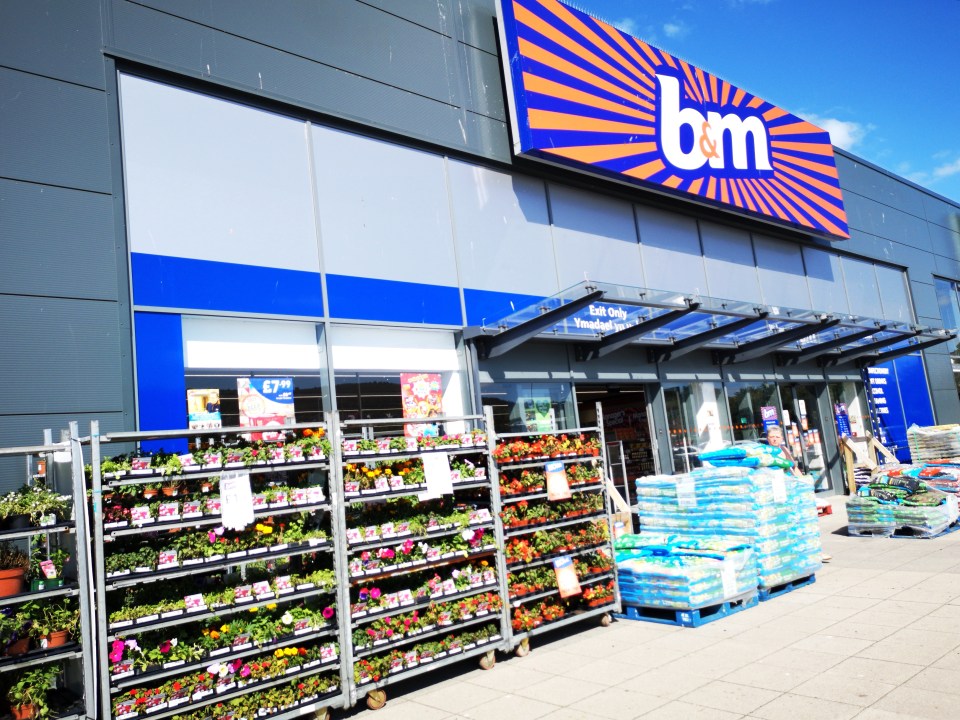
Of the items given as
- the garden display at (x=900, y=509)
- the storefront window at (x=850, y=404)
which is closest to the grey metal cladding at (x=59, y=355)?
the garden display at (x=900, y=509)

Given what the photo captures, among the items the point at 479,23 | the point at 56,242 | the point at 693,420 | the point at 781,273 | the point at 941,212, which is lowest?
the point at 693,420

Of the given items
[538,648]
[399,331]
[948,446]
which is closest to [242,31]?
[399,331]

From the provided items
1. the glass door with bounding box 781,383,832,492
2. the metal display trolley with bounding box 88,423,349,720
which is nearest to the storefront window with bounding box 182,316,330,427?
the metal display trolley with bounding box 88,423,349,720

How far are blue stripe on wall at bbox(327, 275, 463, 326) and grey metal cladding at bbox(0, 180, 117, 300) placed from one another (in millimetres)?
2443

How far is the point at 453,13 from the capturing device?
10.5 meters

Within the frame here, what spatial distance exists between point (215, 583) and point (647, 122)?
10.3m

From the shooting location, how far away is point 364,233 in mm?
8977

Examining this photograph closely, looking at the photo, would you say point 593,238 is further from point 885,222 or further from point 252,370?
point 885,222

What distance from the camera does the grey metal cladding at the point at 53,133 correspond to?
21.8 feet

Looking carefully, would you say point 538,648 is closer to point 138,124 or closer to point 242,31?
point 138,124

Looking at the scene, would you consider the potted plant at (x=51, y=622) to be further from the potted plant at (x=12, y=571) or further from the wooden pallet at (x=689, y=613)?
the wooden pallet at (x=689, y=613)

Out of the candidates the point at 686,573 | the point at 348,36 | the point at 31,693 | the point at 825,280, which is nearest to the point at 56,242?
the point at 31,693

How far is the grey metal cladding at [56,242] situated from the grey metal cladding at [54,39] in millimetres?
1199

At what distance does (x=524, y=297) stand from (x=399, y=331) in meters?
Answer: 2.25
